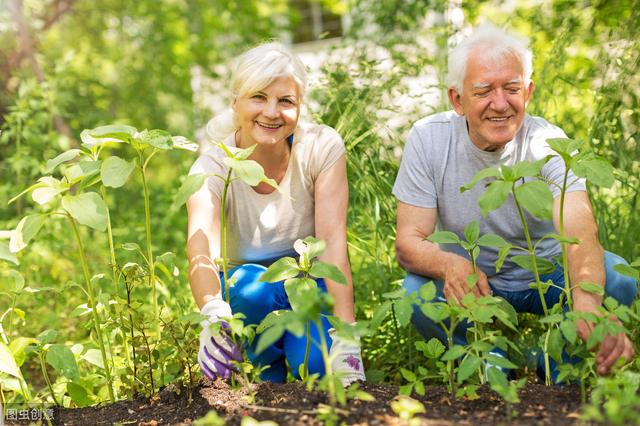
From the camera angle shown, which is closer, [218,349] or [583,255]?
[218,349]

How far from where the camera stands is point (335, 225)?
2299 millimetres

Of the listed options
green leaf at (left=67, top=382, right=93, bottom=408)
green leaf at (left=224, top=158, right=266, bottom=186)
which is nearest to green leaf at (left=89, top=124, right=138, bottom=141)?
green leaf at (left=224, top=158, right=266, bottom=186)

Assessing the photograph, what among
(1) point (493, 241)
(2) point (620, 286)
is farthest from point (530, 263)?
(2) point (620, 286)

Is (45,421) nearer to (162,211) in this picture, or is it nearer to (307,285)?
(307,285)

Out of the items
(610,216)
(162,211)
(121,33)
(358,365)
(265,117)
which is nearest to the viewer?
(358,365)

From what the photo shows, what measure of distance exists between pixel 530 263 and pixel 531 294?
558 mm

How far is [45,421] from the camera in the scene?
74.4 inches

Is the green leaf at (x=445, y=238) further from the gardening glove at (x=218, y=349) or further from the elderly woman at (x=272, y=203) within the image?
the gardening glove at (x=218, y=349)

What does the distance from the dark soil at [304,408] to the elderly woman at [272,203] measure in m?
0.30

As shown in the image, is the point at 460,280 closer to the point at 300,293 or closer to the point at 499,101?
the point at 499,101

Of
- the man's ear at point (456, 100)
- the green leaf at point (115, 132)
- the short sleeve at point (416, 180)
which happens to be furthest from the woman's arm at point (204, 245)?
the man's ear at point (456, 100)

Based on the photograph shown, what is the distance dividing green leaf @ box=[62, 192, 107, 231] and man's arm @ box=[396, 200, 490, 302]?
37.6 inches

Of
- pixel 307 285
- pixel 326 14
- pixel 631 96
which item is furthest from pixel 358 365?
pixel 326 14

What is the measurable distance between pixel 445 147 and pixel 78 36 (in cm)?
590
